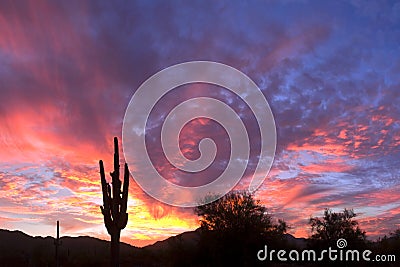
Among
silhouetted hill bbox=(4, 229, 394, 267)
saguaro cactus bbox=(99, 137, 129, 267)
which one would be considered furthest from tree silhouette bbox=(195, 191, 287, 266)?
saguaro cactus bbox=(99, 137, 129, 267)

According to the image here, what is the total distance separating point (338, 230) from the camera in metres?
33.3

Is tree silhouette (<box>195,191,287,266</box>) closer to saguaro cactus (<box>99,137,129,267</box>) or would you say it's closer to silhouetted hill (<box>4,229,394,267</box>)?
silhouetted hill (<box>4,229,394,267</box>)

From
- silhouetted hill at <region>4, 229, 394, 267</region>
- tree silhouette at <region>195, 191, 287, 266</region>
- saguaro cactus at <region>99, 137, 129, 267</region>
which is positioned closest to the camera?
saguaro cactus at <region>99, 137, 129, 267</region>

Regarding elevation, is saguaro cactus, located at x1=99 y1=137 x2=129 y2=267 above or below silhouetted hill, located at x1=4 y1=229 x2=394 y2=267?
above

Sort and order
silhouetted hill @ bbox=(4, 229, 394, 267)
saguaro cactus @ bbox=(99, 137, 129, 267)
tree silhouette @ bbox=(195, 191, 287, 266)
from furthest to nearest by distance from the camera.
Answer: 1. silhouetted hill @ bbox=(4, 229, 394, 267)
2. tree silhouette @ bbox=(195, 191, 287, 266)
3. saguaro cactus @ bbox=(99, 137, 129, 267)

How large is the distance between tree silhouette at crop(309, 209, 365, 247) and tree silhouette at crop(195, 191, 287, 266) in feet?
9.44

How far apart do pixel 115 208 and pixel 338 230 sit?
65.1 feet

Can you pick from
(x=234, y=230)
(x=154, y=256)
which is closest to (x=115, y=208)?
(x=234, y=230)

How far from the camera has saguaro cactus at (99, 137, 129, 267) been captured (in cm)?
1934

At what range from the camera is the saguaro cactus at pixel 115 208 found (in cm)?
1934

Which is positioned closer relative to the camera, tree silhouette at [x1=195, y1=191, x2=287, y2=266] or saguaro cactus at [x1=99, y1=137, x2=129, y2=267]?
saguaro cactus at [x1=99, y1=137, x2=129, y2=267]

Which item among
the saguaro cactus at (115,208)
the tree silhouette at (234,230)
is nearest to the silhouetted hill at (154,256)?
the tree silhouette at (234,230)

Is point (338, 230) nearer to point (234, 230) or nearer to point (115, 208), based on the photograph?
point (234, 230)

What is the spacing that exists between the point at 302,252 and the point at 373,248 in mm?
5961
